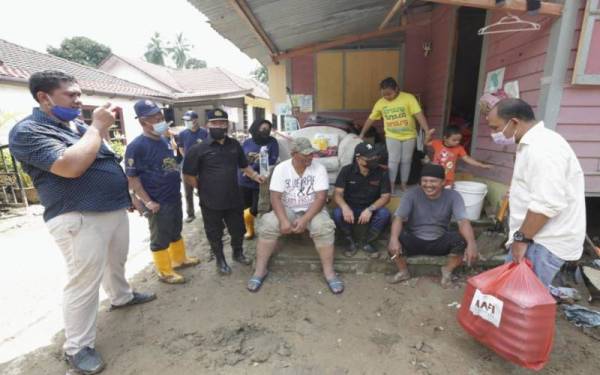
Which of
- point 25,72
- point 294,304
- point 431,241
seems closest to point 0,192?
point 25,72

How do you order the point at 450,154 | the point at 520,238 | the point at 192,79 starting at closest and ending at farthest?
the point at 520,238
the point at 450,154
the point at 192,79

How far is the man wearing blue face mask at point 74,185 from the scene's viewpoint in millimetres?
1756

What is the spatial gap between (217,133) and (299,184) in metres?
0.96

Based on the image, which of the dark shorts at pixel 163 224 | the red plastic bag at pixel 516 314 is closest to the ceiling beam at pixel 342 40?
the dark shorts at pixel 163 224

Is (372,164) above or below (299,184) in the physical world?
above

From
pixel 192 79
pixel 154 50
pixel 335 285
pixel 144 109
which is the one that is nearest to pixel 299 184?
pixel 335 285

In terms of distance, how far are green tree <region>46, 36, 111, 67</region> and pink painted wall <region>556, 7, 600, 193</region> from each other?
40.5 metres

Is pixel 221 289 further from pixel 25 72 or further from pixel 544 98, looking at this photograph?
pixel 25 72

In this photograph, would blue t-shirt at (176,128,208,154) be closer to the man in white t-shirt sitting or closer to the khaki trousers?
the man in white t-shirt sitting

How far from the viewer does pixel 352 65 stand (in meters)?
6.23

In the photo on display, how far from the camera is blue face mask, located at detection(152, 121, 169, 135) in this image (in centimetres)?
283

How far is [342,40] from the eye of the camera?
5.89m

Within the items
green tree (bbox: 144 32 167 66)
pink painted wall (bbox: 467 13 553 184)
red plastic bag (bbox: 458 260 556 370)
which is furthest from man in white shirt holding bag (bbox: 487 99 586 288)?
green tree (bbox: 144 32 167 66)

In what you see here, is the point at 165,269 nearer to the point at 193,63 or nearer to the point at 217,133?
the point at 217,133
